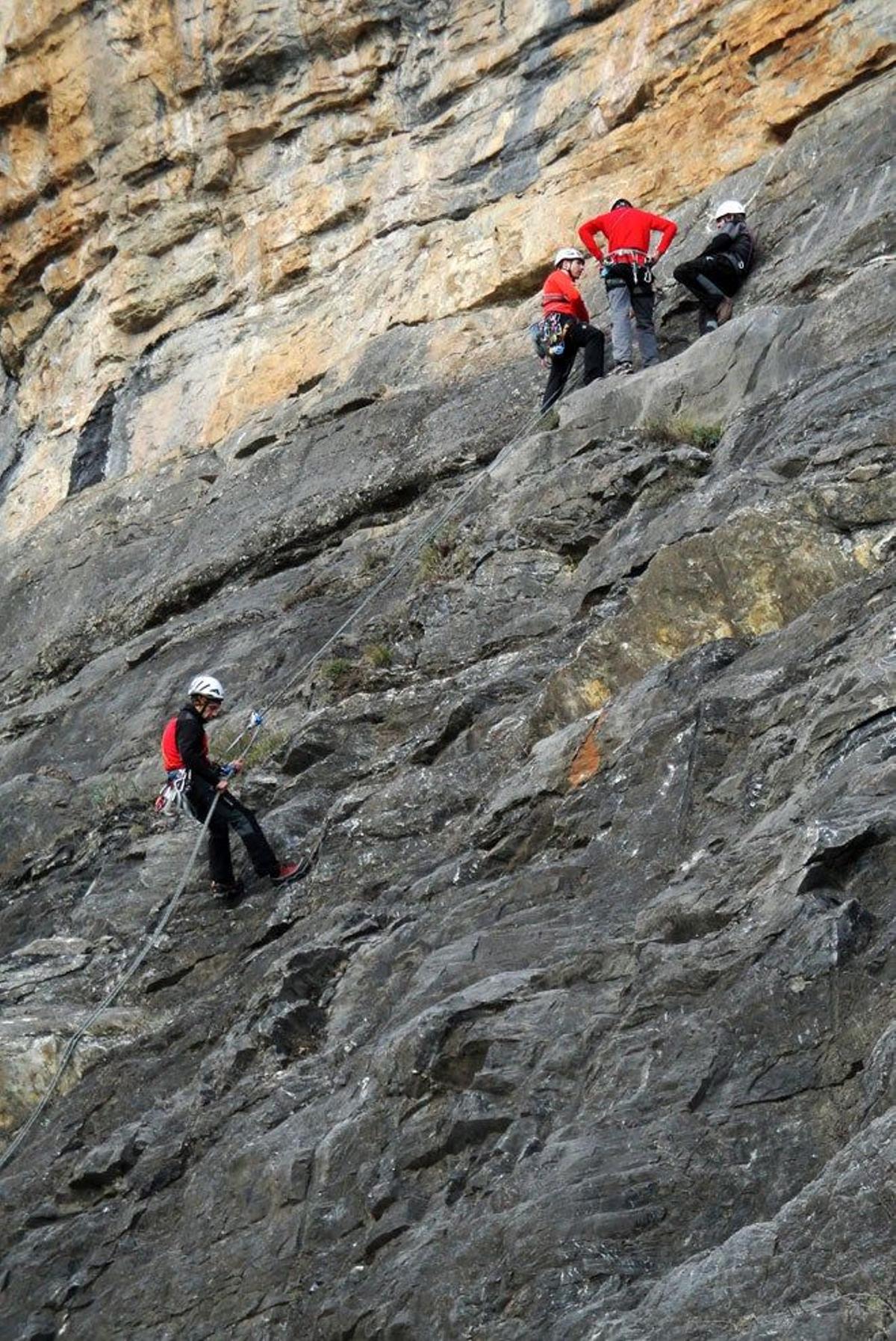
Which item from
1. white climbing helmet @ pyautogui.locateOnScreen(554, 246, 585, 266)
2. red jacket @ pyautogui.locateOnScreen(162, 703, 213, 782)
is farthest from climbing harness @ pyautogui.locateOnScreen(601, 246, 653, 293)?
red jacket @ pyautogui.locateOnScreen(162, 703, 213, 782)

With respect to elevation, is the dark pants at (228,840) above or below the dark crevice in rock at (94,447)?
above

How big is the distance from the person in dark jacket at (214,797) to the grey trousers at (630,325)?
4827mm

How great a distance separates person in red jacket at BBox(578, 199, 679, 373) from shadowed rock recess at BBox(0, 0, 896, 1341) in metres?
0.68

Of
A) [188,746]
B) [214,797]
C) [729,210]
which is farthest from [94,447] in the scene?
[214,797]

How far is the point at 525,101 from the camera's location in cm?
2189

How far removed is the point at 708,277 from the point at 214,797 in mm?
6522

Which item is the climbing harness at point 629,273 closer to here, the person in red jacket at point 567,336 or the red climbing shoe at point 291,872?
the person in red jacket at point 567,336

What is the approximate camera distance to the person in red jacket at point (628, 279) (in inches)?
668

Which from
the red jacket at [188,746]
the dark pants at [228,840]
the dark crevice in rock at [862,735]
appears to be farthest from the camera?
the red jacket at [188,746]

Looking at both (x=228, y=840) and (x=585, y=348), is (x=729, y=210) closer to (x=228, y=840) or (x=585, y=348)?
(x=585, y=348)

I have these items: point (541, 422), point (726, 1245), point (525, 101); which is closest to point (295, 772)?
point (541, 422)

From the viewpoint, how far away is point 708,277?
17.1 m

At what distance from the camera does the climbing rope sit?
11.7 metres

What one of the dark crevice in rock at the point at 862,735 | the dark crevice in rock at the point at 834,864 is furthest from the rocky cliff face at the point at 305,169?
the dark crevice in rock at the point at 834,864
